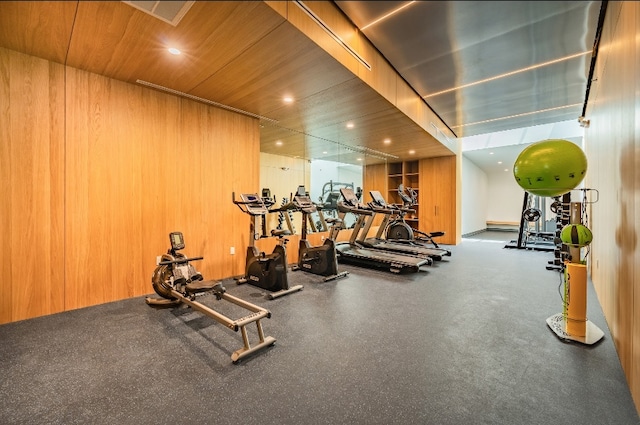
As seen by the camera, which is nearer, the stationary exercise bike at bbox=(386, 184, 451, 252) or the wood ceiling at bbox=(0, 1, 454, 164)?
the wood ceiling at bbox=(0, 1, 454, 164)

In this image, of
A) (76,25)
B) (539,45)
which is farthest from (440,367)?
(76,25)

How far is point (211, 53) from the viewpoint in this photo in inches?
112

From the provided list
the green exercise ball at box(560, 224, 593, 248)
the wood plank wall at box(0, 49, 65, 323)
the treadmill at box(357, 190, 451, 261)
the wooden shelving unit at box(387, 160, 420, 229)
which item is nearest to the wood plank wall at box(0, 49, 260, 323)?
the wood plank wall at box(0, 49, 65, 323)

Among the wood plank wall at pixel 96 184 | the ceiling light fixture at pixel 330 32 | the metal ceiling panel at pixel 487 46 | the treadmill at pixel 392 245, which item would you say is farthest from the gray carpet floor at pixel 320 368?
the metal ceiling panel at pixel 487 46

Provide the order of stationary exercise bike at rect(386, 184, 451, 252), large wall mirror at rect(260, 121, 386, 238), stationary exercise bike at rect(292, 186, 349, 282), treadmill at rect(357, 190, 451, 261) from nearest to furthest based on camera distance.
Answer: stationary exercise bike at rect(292, 186, 349, 282), treadmill at rect(357, 190, 451, 261), large wall mirror at rect(260, 121, 386, 238), stationary exercise bike at rect(386, 184, 451, 252)

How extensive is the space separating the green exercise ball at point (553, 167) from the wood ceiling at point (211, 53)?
215 cm

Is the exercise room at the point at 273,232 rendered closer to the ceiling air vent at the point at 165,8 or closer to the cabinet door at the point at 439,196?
the ceiling air vent at the point at 165,8

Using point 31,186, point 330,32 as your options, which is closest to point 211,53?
point 330,32

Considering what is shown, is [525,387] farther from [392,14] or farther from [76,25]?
[76,25]

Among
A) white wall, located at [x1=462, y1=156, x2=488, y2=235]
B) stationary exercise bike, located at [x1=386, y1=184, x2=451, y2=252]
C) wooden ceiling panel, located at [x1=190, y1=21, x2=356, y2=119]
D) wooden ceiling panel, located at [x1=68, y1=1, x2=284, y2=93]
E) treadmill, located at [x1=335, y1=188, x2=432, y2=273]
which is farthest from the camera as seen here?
white wall, located at [x1=462, y1=156, x2=488, y2=235]

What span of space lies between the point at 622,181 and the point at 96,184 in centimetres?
526

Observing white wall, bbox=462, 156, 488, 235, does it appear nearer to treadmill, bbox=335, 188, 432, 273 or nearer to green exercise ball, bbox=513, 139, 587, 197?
treadmill, bbox=335, 188, 432, 273

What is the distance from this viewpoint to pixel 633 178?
178 centimetres

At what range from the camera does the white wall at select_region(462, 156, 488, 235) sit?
10617 millimetres
